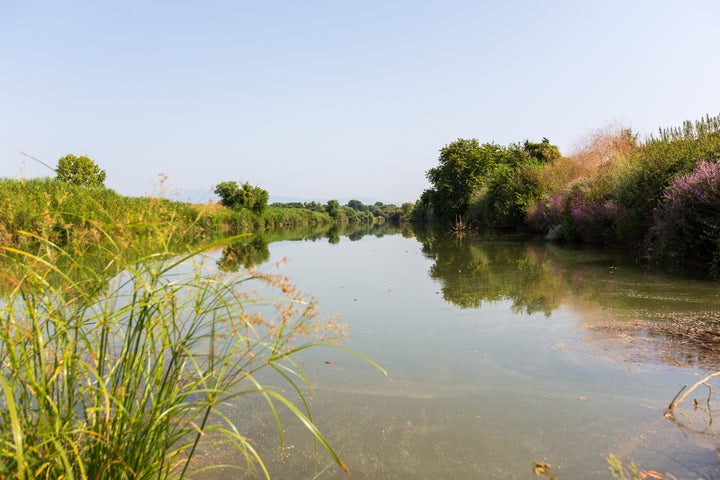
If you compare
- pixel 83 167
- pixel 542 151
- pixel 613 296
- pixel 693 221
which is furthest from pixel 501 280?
pixel 83 167

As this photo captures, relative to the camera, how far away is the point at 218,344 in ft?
13.9

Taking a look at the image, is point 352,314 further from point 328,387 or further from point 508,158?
point 508,158

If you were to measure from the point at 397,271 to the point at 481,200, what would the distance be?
24560mm

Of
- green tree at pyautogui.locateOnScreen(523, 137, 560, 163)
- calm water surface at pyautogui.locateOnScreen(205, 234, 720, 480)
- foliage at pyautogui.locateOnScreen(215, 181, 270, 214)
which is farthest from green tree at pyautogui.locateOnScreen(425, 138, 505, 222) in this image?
calm water surface at pyautogui.locateOnScreen(205, 234, 720, 480)

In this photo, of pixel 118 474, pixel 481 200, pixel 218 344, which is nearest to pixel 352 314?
pixel 218 344

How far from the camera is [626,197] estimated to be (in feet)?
48.3

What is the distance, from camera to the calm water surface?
8.93 feet

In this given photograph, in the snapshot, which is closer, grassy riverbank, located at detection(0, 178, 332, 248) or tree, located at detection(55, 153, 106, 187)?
grassy riverbank, located at detection(0, 178, 332, 248)

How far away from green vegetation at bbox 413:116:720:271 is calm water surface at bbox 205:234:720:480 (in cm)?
297

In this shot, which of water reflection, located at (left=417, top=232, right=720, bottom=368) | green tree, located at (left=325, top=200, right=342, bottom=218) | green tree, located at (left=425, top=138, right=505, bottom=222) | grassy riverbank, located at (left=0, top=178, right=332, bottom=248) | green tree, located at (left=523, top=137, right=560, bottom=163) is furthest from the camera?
green tree, located at (left=325, top=200, right=342, bottom=218)

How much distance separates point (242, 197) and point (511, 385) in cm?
3837

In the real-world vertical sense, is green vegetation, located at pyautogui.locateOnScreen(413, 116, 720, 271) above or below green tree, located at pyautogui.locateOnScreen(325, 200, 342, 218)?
below

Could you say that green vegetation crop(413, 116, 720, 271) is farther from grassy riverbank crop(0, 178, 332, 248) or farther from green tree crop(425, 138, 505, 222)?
grassy riverbank crop(0, 178, 332, 248)

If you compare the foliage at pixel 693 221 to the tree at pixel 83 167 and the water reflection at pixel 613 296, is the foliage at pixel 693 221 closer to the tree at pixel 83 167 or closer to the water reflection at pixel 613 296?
the water reflection at pixel 613 296
